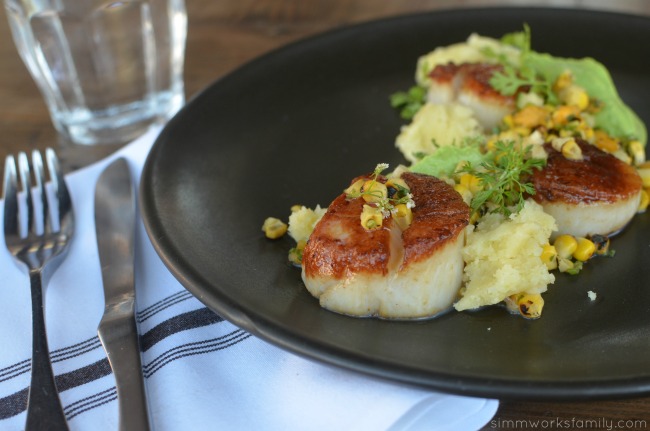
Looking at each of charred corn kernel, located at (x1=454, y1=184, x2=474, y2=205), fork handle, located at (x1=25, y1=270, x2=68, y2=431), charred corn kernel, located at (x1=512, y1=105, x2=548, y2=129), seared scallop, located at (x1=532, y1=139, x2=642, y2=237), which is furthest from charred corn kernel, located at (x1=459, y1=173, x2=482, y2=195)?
fork handle, located at (x1=25, y1=270, x2=68, y2=431)

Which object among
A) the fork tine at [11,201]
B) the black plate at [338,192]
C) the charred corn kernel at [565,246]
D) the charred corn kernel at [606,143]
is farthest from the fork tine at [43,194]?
the charred corn kernel at [606,143]

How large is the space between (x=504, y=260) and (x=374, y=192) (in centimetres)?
56

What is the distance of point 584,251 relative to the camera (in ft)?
10.2

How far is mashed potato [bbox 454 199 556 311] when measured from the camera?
110 inches

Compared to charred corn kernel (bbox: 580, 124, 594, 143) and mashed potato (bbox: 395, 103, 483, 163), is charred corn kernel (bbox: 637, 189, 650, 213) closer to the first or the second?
charred corn kernel (bbox: 580, 124, 594, 143)

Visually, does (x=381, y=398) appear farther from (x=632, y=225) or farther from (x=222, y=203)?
(x=632, y=225)

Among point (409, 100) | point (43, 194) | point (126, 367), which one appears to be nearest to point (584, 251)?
point (409, 100)

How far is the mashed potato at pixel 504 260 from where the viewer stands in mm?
2803

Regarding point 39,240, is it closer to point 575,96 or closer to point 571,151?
point 571,151

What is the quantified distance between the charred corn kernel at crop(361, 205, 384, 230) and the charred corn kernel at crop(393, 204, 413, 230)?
0.08 m

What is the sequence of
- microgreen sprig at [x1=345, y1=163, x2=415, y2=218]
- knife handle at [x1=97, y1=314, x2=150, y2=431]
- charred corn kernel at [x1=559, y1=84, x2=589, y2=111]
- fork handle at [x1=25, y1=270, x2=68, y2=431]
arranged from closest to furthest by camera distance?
knife handle at [x1=97, y1=314, x2=150, y2=431], fork handle at [x1=25, y1=270, x2=68, y2=431], microgreen sprig at [x1=345, y1=163, x2=415, y2=218], charred corn kernel at [x1=559, y1=84, x2=589, y2=111]

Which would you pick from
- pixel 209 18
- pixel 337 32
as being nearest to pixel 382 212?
pixel 337 32

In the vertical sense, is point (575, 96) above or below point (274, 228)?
above

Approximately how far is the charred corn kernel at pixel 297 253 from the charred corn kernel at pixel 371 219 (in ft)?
1.27
